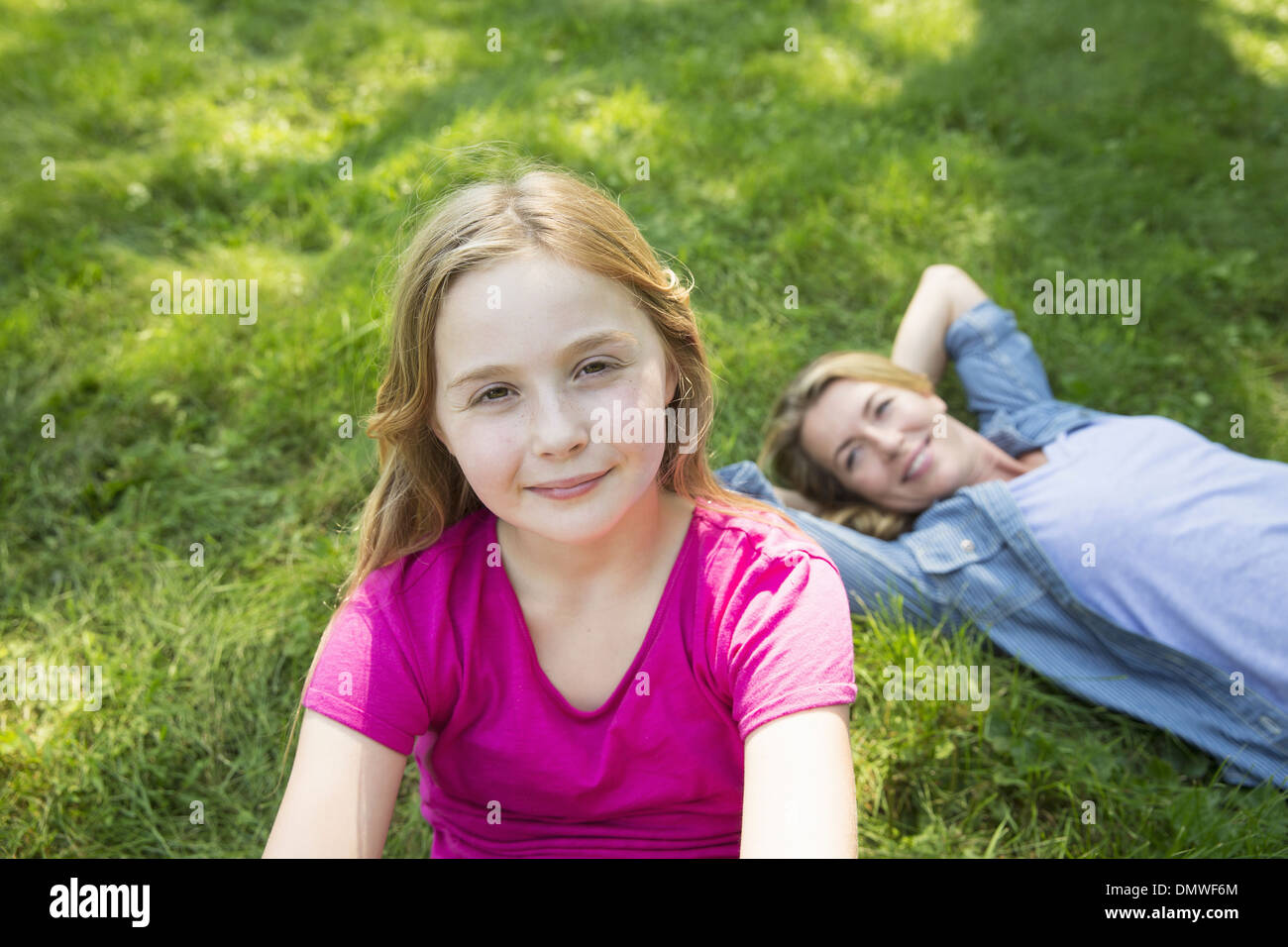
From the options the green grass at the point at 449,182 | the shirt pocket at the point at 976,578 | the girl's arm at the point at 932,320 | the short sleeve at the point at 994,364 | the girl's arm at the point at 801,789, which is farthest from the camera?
the girl's arm at the point at 932,320

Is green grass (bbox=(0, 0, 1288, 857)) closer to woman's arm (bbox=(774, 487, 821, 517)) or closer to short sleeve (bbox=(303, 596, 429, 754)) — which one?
woman's arm (bbox=(774, 487, 821, 517))

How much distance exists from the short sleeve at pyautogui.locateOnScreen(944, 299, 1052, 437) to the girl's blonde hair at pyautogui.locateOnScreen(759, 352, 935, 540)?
0.68 ft

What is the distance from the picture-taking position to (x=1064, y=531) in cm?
266

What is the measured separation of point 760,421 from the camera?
3.35m

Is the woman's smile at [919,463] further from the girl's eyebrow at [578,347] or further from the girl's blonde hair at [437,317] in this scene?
the girl's eyebrow at [578,347]

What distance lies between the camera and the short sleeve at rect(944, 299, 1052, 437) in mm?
3238

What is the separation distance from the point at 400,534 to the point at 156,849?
1093mm

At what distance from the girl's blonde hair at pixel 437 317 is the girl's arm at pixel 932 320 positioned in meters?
1.49

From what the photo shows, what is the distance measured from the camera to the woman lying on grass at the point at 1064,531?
8.05ft

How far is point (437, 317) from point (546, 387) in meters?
0.28

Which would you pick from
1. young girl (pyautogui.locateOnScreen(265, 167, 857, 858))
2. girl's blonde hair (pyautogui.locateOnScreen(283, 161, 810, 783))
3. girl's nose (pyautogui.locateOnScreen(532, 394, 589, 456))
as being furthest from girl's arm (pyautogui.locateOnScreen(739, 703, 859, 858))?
girl's nose (pyautogui.locateOnScreen(532, 394, 589, 456))

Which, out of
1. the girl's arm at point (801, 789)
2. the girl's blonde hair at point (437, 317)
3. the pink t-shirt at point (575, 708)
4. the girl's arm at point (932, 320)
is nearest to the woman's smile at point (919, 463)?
the girl's arm at point (932, 320)

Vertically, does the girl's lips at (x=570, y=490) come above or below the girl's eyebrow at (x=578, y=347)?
below

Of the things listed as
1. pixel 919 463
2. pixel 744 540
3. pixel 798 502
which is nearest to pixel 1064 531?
pixel 919 463
